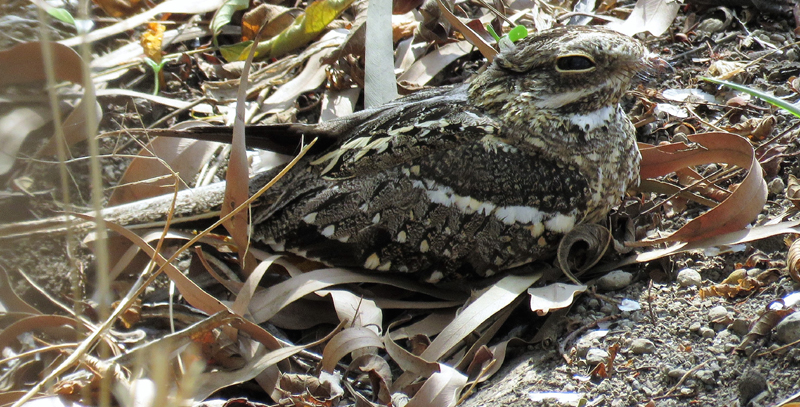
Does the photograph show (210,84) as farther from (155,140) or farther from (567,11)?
(567,11)

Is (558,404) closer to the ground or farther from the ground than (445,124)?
closer to the ground

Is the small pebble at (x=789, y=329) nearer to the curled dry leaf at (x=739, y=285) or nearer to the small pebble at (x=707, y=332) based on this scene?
the small pebble at (x=707, y=332)

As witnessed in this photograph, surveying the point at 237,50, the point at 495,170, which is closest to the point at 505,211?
the point at 495,170

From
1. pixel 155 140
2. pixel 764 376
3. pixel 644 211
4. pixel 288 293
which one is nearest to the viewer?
pixel 764 376

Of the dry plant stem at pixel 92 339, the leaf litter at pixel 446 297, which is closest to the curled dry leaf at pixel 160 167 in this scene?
the leaf litter at pixel 446 297

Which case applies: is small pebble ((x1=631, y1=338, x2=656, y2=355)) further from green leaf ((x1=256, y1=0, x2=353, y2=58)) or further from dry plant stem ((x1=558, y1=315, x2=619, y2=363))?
green leaf ((x1=256, y1=0, x2=353, y2=58))

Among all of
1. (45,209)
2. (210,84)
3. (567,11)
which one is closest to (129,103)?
(210,84)

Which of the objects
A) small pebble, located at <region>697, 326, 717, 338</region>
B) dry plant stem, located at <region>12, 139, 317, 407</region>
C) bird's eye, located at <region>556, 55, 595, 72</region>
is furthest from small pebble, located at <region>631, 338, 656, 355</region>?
dry plant stem, located at <region>12, 139, 317, 407</region>
